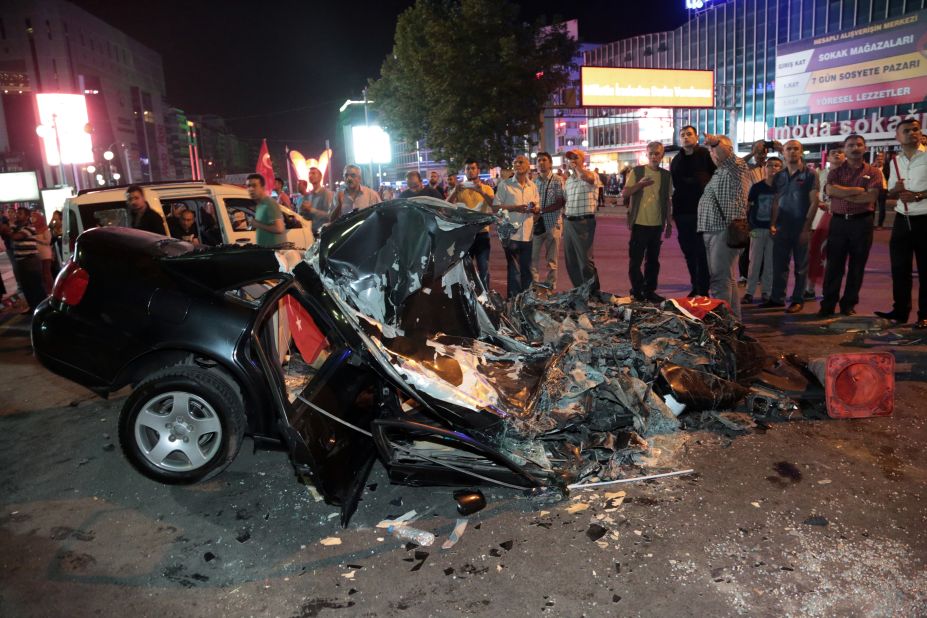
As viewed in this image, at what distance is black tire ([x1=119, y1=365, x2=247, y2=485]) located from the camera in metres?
3.85

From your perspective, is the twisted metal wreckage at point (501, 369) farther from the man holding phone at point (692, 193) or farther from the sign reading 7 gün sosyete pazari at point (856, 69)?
the sign reading 7 gün sosyete pazari at point (856, 69)

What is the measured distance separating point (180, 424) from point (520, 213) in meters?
5.74

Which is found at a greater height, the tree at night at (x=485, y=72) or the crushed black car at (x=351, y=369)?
the tree at night at (x=485, y=72)

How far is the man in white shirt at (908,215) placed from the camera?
6590 millimetres

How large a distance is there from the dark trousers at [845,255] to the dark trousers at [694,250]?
4.50 feet

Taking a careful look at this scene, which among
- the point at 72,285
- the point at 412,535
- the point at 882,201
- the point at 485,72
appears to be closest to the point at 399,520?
the point at 412,535

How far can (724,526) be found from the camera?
3.31 metres

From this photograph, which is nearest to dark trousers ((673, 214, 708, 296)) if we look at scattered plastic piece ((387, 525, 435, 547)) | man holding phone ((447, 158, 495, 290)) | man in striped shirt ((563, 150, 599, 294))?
man in striped shirt ((563, 150, 599, 294))

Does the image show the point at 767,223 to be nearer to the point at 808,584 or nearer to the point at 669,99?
the point at 808,584

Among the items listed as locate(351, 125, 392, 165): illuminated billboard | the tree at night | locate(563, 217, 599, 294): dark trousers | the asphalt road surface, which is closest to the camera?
the asphalt road surface

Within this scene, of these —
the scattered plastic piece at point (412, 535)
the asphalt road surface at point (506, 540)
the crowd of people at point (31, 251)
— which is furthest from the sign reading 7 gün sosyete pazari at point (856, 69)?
the scattered plastic piece at point (412, 535)

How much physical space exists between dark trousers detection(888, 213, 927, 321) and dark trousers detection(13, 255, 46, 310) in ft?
37.1

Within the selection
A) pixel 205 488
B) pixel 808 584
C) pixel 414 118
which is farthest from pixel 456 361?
pixel 414 118

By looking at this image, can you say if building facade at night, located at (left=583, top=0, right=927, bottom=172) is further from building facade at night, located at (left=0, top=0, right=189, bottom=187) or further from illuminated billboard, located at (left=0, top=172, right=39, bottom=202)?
building facade at night, located at (left=0, top=0, right=189, bottom=187)
